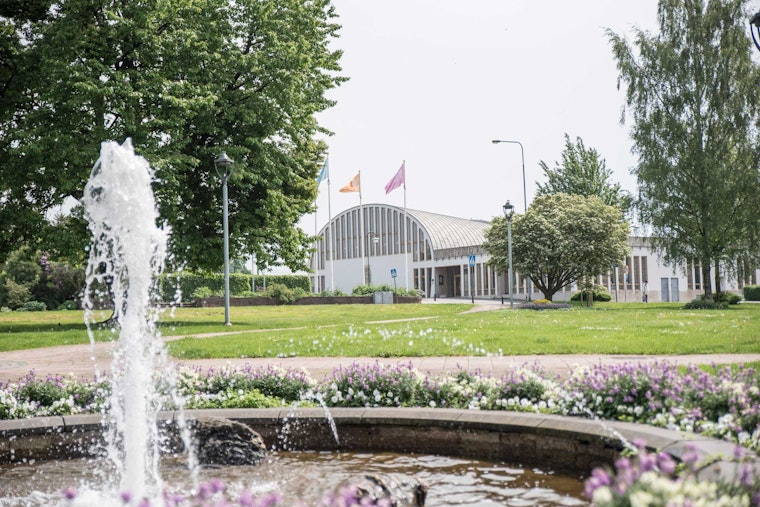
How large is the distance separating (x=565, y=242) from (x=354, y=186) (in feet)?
76.9

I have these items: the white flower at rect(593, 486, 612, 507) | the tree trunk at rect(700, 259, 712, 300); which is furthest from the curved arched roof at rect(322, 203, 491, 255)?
the white flower at rect(593, 486, 612, 507)

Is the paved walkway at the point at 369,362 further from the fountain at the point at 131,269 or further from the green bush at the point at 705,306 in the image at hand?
the green bush at the point at 705,306

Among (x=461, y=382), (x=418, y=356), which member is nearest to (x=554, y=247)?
(x=418, y=356)

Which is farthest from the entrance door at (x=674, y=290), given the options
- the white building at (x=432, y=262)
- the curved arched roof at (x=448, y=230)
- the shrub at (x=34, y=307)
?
the shrub at (x=34, y=307)

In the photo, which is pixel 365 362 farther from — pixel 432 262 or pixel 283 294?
pixel 432 262

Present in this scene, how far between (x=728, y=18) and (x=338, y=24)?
19.3 m

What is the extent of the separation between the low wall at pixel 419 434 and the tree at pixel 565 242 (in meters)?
36.6

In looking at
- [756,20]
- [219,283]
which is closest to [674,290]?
[219,283]

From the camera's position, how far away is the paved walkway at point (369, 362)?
1054 centimetres

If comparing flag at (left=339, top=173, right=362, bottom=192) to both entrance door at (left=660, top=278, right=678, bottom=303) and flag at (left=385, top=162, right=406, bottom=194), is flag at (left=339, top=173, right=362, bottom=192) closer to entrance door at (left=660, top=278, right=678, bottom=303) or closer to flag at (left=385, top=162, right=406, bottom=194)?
flag at (left=385, top=162, right=406, bottom=194)

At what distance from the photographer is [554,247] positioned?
42.2 metres

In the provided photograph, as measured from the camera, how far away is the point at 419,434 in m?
6.18

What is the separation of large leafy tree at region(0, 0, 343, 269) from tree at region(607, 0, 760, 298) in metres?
16.8

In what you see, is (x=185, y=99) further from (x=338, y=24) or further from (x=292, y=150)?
(x=338, y=24)
